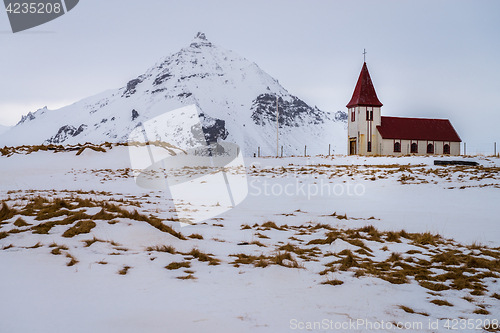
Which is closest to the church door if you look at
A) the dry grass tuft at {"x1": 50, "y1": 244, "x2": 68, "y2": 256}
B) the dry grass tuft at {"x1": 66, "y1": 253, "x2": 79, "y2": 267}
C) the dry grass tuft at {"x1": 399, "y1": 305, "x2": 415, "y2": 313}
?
the dry grass tuft at {"x1": 399, "y1": 305, "x2": 415, "y2": 313}

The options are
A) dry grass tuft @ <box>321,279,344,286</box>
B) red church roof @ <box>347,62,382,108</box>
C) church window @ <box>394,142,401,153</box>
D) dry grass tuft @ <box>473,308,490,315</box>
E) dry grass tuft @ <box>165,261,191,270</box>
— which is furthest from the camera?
church window @ <box>394,142,401,153</box>

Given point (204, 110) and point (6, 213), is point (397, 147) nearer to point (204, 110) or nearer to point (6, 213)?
point (6, 213)

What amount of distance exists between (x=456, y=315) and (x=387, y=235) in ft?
12.5

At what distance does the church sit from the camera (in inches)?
1594

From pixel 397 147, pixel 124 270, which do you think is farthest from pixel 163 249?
pixel 397 147

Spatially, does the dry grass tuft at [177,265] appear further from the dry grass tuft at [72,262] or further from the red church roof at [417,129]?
the red church roof at [417,129]

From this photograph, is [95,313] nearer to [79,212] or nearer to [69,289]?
[69,289]

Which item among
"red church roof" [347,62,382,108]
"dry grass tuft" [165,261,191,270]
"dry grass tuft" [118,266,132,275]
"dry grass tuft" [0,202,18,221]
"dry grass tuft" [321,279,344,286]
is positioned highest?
"red church roof" [347,62,382,108]

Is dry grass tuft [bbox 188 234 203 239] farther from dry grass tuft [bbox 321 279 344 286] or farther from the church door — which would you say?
the church door

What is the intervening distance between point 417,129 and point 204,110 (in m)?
101

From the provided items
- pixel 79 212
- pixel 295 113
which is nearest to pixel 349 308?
pixel 79 212

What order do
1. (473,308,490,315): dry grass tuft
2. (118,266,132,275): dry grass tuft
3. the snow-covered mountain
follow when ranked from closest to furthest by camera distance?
(473,308,490,315): dry grass tuft → (118,266,132,275): dry grass tuft → the snow-covered mountain

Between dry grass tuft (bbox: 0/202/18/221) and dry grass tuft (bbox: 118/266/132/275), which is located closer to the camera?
dry grass tuft (bbox: 118/266/132/275)

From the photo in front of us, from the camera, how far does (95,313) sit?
3.38 metres
